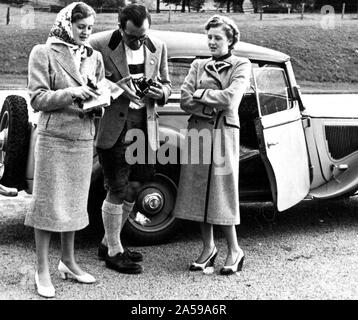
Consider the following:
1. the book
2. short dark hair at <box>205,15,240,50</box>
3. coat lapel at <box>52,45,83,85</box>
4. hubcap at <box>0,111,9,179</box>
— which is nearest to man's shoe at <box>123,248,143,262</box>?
hubcap at <box>0,111,9,179</box>

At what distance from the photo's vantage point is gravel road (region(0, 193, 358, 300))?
15.1 feet

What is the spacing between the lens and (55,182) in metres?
4.35

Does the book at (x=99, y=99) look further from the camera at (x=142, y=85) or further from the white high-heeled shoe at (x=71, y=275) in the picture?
the white high-heeled shoe at (x=71, y=275)

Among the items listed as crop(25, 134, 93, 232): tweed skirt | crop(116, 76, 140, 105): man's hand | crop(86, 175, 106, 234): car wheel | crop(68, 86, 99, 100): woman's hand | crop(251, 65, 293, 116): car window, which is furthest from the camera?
crop(251, 65, 293, 116): car window

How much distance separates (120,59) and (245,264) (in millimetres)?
1926

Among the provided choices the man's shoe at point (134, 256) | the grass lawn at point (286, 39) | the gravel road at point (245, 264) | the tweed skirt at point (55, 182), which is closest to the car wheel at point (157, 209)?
the gravel road at point (245, 264)

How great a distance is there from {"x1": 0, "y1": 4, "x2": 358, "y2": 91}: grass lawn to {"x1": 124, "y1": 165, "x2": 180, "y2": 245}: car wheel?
776 inches

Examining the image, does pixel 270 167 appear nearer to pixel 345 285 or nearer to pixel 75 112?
pixel 345 285

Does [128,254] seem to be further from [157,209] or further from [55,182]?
[55,182]

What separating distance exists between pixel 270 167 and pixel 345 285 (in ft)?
3.99

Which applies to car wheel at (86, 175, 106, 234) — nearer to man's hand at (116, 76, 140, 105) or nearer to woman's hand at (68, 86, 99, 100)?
man's hand at (116, 76, 140, 105)

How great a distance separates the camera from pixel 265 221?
21.9ft

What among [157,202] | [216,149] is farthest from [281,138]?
[157,202]

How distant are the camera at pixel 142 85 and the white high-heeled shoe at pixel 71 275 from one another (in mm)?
1369
